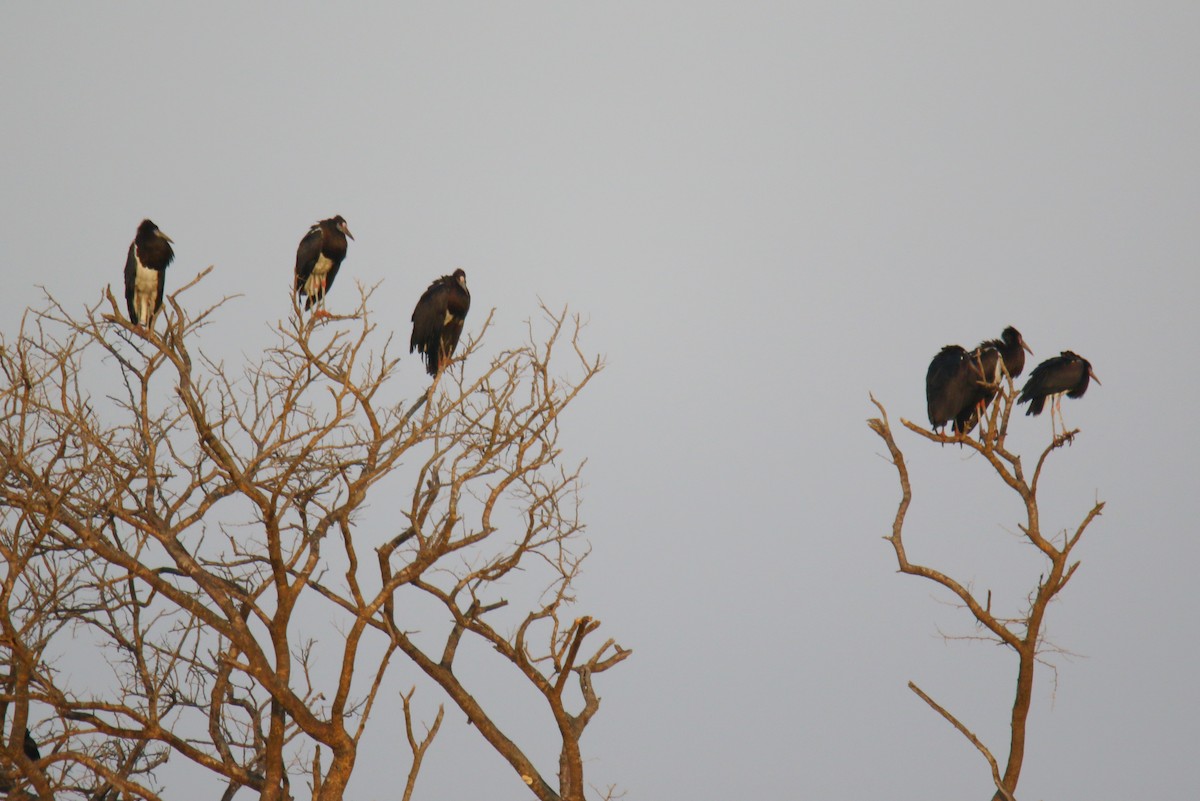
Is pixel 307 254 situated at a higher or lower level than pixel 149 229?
higher

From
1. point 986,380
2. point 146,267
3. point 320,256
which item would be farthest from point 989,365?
point 146,267

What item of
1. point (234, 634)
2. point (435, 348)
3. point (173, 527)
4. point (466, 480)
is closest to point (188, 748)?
point (234, 634)

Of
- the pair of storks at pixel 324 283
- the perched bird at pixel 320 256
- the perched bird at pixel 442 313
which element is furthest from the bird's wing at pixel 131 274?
the perched bird at pixel 442 313

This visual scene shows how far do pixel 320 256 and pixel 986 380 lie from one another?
6519 millimetres

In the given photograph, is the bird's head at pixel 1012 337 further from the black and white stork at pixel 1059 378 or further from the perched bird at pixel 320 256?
the perched bird at pixel 320 256

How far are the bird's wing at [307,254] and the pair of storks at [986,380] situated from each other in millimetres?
6080

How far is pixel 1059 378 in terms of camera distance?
448 inches

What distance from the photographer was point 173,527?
7551mm

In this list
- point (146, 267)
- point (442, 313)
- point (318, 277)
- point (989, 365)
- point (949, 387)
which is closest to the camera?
point (989, 365)

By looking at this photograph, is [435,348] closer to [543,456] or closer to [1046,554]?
[543,456]

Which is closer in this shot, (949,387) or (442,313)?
(949,387)

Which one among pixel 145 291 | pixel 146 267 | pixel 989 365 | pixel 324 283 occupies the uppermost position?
pixel 324 283

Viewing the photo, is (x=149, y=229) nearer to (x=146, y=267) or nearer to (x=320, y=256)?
(x=146, y=267)

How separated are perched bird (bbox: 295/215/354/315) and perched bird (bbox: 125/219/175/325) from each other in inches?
49.2
